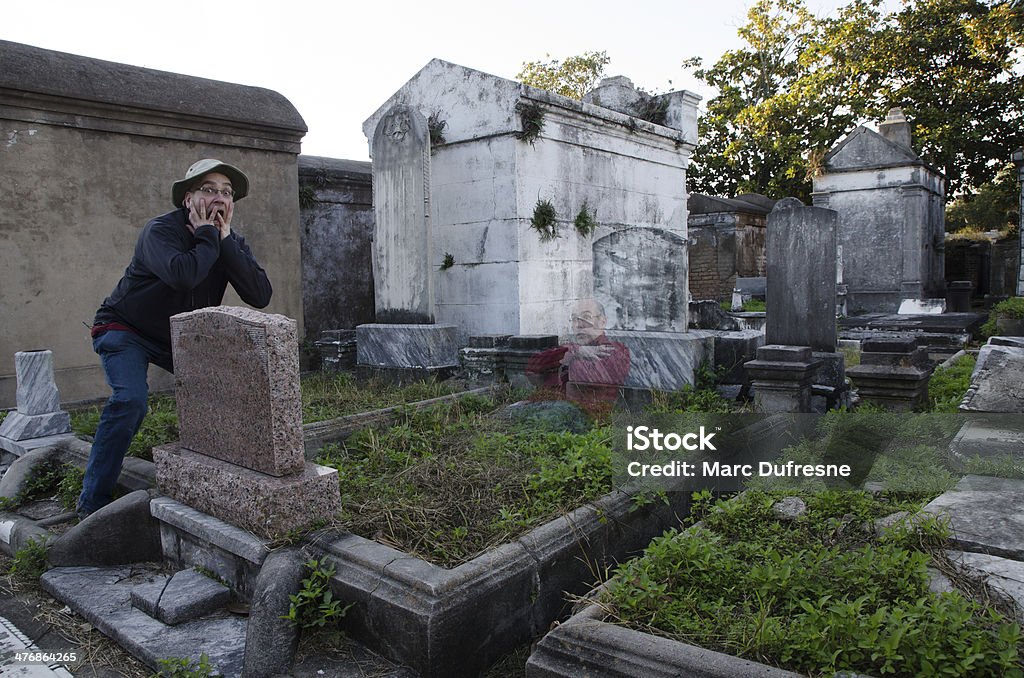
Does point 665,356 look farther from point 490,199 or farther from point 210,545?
point 210,545

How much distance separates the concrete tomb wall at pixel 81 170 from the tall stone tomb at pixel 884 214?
10.7 metres

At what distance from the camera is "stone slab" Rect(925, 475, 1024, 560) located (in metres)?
2.54

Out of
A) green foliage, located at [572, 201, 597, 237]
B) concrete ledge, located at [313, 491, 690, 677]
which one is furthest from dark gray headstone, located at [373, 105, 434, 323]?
concrete ledge, located at [313, 491, 690, 677]

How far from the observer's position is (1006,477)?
3.25 meters

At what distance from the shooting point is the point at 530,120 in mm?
6805

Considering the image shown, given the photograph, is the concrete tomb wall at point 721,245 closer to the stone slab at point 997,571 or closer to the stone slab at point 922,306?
the stone slab at point 922,306

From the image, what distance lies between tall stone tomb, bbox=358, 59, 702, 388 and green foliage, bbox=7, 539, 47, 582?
134 inches

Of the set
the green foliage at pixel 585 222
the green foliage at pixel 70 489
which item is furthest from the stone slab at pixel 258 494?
the green foliage at pixel 585 222

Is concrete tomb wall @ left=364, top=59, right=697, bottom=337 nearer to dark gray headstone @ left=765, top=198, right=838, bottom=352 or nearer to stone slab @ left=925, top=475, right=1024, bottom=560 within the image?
dark gray headstone @ left=765, top=198, right=838, bottom=352

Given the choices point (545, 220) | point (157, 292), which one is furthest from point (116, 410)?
point (545, 220)

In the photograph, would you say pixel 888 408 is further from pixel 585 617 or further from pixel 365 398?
pixel 365 398

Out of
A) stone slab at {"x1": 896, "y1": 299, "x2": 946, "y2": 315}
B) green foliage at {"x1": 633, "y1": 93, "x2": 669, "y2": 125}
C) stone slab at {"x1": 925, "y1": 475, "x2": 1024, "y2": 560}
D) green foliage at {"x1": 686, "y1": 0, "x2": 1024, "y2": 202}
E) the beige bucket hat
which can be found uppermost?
green foliage at {"x1": 686, "y1": 0, "x2": 1024, "y2": 202}

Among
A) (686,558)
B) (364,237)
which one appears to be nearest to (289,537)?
(686,558)

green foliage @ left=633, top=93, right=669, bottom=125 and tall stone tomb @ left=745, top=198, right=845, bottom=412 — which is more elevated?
green foliage @ left=633, top=93, right=669, bottom=125
